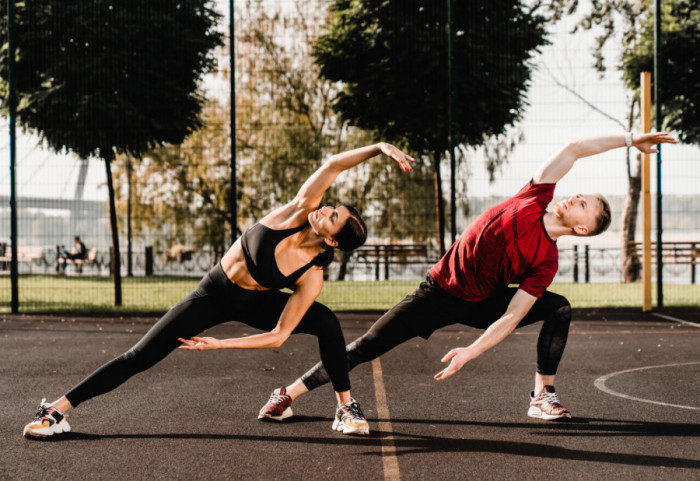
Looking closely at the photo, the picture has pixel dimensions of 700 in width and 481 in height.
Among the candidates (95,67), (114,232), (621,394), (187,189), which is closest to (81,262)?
(187,189)

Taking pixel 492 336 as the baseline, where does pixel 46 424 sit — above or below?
below

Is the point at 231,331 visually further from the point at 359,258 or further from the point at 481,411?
the point at 359,258

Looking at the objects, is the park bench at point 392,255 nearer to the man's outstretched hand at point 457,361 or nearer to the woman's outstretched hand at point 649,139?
the woman's outstretched hand at point 649,139

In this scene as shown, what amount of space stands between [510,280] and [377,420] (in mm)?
1242

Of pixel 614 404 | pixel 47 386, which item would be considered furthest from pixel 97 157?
pixel 614 404

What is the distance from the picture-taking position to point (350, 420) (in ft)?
15.2

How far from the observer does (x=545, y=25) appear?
12562 mm

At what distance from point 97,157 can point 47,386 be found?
288 inches

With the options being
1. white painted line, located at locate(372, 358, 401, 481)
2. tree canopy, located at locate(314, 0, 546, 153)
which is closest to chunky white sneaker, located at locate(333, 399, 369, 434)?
white painted line, located at locate(372, 358, 401, 481)

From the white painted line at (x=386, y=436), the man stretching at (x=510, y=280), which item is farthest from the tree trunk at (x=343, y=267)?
the man stretching at (x=510, y=280)

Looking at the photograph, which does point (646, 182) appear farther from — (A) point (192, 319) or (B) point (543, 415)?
(A) point (192, 319)

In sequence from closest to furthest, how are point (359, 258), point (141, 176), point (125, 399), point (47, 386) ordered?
point (125, 399)
point (47, 386)
point (359, 258)
point (141, 176)

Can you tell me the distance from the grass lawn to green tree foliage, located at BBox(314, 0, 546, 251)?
3008 mm

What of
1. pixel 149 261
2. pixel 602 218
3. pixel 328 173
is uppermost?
pixel 328 173
